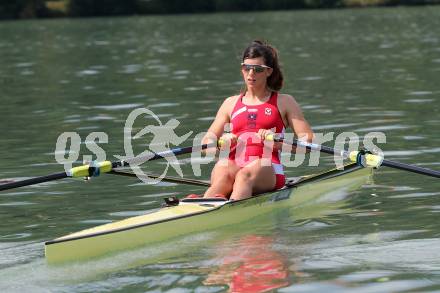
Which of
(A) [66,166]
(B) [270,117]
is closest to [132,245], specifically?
(B) [270,117]

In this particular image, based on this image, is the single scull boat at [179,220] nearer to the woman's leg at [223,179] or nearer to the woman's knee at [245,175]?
the woman's knee at [245,175]

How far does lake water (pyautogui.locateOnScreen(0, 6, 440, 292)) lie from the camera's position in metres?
9.61

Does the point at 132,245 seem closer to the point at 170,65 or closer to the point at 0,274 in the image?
the point at 0,274

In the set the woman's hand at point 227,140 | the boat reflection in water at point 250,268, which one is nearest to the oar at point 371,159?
the woman's hand at point 227,140

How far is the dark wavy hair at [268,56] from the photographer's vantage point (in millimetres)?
12328

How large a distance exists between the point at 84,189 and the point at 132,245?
401cm

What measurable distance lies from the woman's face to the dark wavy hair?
0.17 feet

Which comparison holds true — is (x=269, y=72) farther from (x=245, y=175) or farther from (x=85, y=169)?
(x=85, y=169)

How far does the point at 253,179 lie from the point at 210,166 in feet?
12.7

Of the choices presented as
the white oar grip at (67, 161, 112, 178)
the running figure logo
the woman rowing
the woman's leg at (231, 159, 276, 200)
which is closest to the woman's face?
the woman rowing

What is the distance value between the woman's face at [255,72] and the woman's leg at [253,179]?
999 mm

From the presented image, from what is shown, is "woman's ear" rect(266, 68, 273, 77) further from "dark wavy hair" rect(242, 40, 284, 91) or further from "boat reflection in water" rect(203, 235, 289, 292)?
"boat reflection in water" rect(203, 235, 289, 292)

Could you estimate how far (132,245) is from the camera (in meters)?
10.5

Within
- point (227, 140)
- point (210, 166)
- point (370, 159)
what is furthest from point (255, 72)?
point (210, 166)
